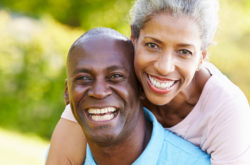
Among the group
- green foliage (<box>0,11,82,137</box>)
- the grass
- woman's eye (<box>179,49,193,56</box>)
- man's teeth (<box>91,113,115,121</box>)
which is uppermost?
woman's eye (<box>179,49,193,56</box>)

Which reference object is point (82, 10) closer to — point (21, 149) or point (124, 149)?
point (21, 149)

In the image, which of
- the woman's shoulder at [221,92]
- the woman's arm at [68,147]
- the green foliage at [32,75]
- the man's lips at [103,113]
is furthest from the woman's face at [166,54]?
the green foliage at [32,75]

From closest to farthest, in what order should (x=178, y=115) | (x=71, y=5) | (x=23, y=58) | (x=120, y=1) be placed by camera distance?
(x=178, y=115), (x=23, y=58), (x=120, y=1), (x=71, y=5)

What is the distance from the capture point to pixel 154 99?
303cm

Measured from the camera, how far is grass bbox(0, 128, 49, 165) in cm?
706

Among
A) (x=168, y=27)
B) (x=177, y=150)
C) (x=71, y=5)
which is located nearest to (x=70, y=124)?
(x=177, y=150)

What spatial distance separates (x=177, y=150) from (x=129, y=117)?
1.40 feet

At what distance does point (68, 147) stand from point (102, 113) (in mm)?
555

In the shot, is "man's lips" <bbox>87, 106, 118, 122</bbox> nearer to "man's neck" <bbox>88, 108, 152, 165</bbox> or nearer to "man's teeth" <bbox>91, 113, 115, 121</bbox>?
"man's teeth" <bbox>91, 113, 115, 121</bbox>

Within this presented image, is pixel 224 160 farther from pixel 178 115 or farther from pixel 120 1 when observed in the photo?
pixel 120 1

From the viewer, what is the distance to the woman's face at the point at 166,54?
283 centimetres

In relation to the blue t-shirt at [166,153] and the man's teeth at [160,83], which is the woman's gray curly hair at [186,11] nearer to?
the man's teeth at [160,83]

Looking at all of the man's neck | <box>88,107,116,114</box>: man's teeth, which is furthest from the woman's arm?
<box>88,107,116,114</box>: man's teeth

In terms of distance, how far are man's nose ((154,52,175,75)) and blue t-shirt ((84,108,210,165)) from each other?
1.25ft
